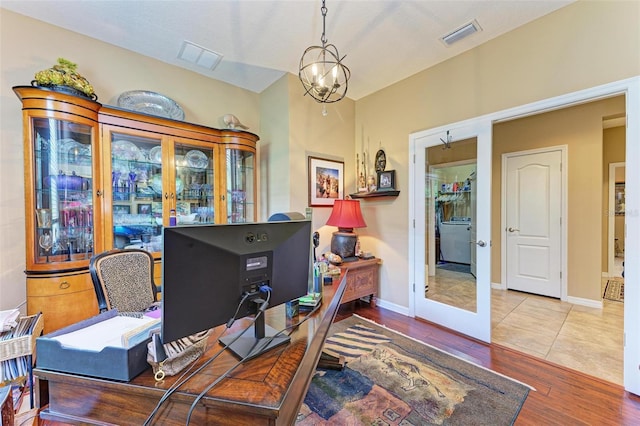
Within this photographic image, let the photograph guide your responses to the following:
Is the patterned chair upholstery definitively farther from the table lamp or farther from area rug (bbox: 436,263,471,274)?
area rug (bbox: 436,263,471,274)

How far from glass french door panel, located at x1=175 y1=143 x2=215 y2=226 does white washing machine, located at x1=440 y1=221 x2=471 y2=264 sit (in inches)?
109

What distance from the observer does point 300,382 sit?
32.7 inches

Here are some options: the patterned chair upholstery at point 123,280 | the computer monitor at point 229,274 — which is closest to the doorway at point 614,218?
the computer monitor at point 229,274

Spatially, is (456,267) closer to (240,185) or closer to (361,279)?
(361,279)

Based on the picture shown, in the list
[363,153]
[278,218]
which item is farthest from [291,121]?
[278,218]

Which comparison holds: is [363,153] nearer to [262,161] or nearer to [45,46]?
[262,161]

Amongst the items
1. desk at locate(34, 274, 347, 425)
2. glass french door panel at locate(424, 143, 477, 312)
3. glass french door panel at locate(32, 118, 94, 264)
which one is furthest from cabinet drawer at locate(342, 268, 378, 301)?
glass french door panel at locate(32, 118, 94, 264)

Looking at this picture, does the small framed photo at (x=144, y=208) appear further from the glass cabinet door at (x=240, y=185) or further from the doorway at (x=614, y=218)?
the doorway at (x=614, y=218)

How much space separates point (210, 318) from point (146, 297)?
1.50m

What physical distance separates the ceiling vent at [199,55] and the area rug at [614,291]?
621 centimetres

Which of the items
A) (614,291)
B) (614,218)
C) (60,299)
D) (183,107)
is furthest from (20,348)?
(614,218)

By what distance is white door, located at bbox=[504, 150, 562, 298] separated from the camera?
3734 millimetres

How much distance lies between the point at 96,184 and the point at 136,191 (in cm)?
36

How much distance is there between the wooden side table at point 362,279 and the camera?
10.4 ft
